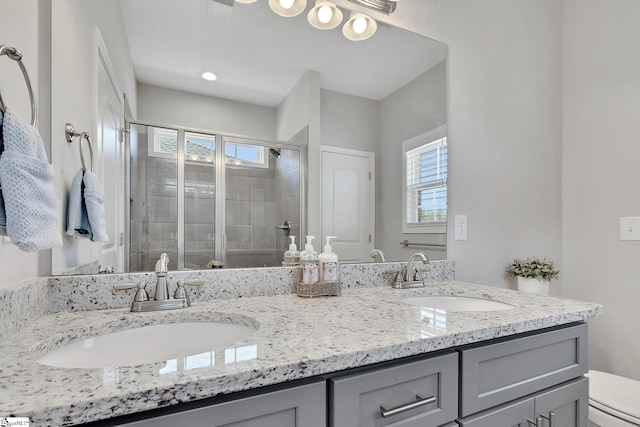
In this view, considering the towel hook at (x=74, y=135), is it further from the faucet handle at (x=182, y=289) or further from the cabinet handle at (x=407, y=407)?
the cabinet handle at (x=407, y=407)

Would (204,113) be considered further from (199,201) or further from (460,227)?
(460,227)

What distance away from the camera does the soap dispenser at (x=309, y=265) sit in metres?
1.14

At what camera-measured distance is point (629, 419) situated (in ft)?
3.76

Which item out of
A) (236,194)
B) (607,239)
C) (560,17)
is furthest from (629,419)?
(560,17)

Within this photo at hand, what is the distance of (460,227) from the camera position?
63.2 inches

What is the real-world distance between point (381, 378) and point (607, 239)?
1.83m

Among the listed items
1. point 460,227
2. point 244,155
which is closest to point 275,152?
point 244,155

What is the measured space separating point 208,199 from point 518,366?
105 centimetres

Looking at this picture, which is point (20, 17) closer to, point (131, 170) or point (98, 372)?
point (131, 170)

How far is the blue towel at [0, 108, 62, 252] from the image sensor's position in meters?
0.54

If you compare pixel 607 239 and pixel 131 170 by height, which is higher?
pixel 131 170

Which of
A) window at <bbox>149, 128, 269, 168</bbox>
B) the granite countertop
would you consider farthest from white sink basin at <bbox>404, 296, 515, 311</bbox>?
window at <bbox>149, 128, 269, 168</bbox>

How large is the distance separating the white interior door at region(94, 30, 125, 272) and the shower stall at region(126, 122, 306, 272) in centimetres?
3

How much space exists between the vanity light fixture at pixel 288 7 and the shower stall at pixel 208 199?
0.52m
